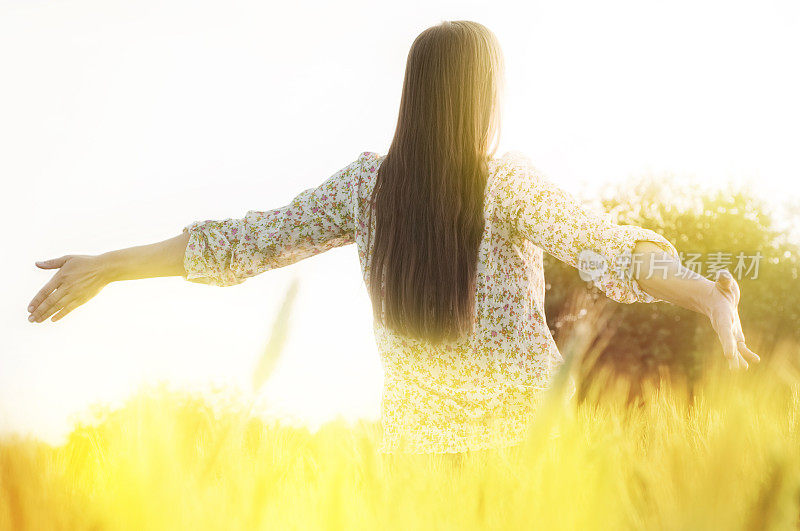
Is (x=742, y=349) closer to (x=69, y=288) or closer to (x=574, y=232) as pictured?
(x=574, y=232)

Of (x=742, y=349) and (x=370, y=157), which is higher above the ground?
(x=370, y=157)

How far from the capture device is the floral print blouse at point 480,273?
5.83 feet

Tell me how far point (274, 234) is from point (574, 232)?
2.72 ft

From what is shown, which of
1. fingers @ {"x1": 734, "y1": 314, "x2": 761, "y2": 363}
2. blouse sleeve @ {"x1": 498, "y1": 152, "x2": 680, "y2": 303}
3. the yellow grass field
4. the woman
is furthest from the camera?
the woman

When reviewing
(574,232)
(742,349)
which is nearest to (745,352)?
(742,349)

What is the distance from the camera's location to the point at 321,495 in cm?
91

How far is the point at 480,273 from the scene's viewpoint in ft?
6.35

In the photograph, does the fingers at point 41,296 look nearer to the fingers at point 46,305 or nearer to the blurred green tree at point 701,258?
the fingers at point 46,305

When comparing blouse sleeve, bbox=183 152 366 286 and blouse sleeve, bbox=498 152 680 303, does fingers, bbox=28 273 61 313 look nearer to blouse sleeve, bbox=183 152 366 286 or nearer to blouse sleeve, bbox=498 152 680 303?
blouse sleeve, bbox=183 152 366 286

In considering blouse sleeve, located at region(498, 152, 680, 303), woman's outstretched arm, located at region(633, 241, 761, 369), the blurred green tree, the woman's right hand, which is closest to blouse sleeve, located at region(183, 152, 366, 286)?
the woman's right hand

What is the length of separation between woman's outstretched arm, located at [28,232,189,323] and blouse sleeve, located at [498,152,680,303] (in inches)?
38.1

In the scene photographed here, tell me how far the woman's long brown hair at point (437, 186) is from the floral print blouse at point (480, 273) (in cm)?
5

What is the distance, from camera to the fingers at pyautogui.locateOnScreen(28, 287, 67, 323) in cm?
201

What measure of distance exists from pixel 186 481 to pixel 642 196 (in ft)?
24.1
